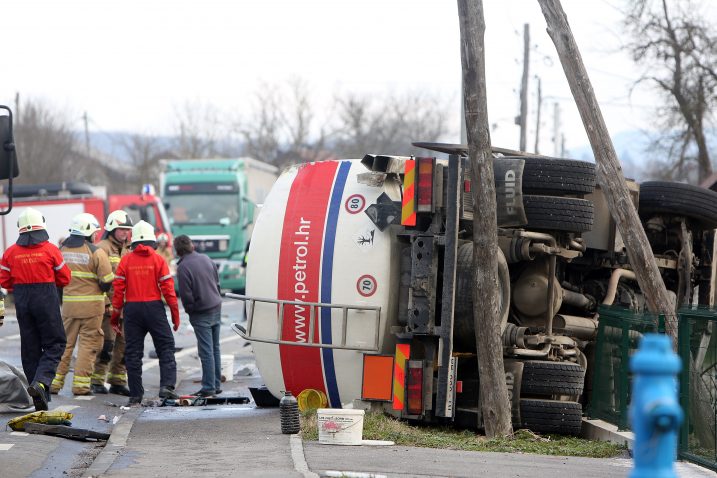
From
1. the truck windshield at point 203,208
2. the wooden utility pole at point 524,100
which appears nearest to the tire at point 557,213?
the truck windshield at point 203,208

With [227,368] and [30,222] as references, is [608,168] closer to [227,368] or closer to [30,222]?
[30,222]

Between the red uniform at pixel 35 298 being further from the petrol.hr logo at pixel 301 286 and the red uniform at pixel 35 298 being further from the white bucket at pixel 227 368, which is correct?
the white bucket at pixel 227 368

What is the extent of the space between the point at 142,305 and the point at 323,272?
2976mm

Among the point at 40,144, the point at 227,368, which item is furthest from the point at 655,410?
Result: the point at 40,144

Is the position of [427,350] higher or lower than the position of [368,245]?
lower

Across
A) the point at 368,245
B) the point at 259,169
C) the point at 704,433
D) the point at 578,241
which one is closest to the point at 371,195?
the point at 368,245

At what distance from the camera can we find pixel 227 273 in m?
32.3

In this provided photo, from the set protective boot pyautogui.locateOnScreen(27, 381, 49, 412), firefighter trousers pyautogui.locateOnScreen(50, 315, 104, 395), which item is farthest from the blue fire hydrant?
firefighter trousers pyautogui.locateOnScreen(50, 315, 104, 395)

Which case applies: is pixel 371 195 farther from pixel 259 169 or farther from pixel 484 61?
pixel 259 169

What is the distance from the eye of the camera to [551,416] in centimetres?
913

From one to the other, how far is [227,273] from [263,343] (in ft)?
75.0

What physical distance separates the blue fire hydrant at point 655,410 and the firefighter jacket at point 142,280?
869 centimetres

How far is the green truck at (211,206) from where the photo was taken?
32.9 metres

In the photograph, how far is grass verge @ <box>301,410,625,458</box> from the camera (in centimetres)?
834
